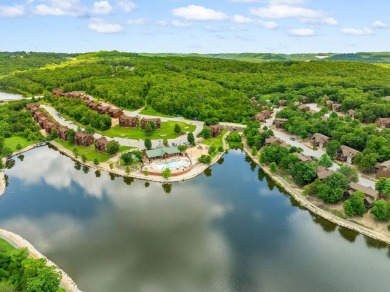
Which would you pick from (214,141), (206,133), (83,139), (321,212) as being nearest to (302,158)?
(321,212)

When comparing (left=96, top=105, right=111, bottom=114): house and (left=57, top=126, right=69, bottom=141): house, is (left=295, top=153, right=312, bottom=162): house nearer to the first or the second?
(left=57, top=126, right=69, bottom=141): house

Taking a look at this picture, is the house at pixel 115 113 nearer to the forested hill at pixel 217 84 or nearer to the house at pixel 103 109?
the house at pixel 103 109

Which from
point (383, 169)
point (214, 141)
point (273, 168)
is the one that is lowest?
point (214, 141)

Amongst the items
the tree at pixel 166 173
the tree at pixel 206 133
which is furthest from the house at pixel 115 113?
the tree at pixel 166 173

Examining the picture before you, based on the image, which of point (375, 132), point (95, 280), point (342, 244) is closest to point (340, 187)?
point (342, 244)

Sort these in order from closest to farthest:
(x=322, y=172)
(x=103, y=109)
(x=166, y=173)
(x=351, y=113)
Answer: (x=322, y=172), (x=166, y=173), (x=351, y=113), (x=103, y=109)

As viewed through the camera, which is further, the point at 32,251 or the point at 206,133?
the point at 206,133

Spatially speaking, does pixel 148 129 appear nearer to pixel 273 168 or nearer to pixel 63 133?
pixel 63 133
